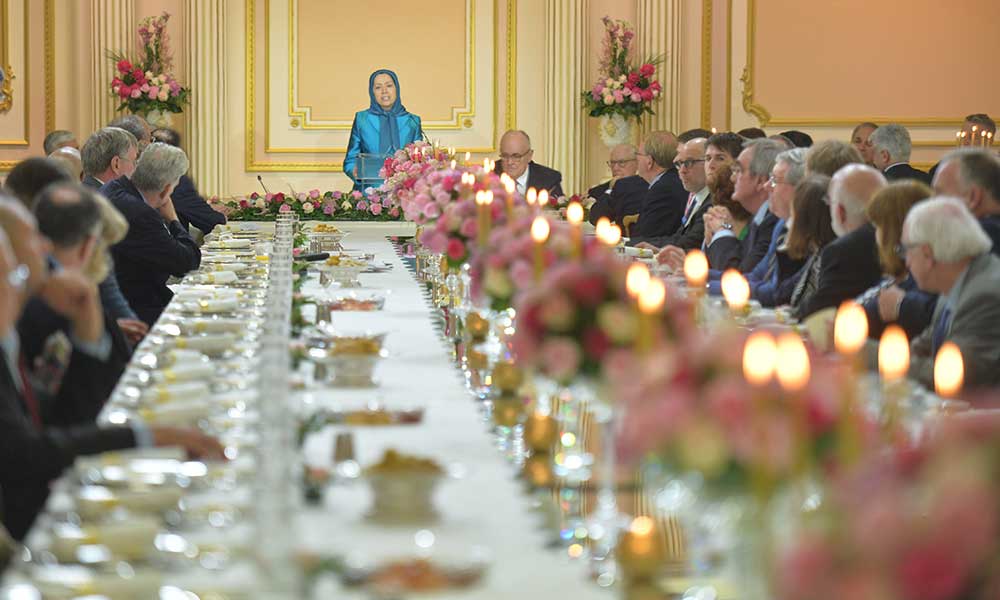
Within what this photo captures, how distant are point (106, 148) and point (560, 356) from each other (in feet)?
15.9

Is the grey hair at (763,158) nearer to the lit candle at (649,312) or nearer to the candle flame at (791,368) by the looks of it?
the lit candle at (649,312)

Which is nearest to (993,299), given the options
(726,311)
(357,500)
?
(726,311)

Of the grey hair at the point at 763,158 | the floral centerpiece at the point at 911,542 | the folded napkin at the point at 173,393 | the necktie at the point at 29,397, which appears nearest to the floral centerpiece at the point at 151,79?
the grey hair at the point at 763,158

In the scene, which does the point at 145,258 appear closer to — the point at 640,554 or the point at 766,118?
the point at 640,554

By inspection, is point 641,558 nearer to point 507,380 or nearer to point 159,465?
point 159,465

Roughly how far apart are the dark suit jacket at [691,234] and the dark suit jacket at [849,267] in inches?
90.1

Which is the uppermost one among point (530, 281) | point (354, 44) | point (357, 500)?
point (354, 44)

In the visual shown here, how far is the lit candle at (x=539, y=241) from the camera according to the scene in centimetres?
326

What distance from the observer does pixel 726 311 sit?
4898mm

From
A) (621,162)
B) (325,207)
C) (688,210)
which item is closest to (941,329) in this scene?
(688,210)

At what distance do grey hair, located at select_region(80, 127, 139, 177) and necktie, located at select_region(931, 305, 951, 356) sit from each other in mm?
3983

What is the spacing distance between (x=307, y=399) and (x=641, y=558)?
1.42 metres

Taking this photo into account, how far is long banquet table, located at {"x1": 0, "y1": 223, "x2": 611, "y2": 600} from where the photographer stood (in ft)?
7.07

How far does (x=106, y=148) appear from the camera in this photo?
7059 millimetres
